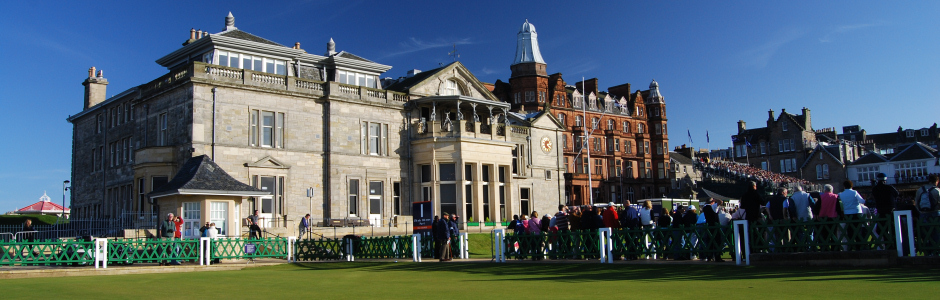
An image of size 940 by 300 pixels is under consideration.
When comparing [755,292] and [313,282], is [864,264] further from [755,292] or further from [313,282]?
[313,282]

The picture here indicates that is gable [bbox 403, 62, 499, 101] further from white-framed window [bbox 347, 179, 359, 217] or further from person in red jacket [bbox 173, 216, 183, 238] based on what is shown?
person in red jacket [bbox 173, 216, 183, 238]

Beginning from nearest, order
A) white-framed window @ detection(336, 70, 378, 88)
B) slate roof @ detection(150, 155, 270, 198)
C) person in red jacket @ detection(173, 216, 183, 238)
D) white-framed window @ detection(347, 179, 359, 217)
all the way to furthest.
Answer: person in red jacket @ detection(173, 216, 183, 238), slate roof @ detection(150, 155, 270, 198), white-framed window @ detection(347, 179, 359, 217), white-framed window @ detection(336, 70, 378, 88)

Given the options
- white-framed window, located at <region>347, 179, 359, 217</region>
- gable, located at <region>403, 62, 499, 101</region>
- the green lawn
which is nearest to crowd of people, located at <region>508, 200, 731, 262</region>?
the green lawn

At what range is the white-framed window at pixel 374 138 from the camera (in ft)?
131

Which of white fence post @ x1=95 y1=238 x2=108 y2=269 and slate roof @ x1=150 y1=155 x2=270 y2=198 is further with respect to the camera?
slate roof @ x1=150 y1=155 x2=270 y2=198

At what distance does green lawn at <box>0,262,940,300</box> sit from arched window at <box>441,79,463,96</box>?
87.7 feet

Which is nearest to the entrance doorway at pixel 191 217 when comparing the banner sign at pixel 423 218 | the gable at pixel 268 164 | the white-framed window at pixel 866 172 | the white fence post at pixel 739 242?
the banner sign at pixel 423 218

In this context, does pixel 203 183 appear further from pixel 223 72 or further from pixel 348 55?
pixel 348 55

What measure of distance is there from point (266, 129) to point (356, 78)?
23.3ft

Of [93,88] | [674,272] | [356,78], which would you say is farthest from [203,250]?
[93,88]

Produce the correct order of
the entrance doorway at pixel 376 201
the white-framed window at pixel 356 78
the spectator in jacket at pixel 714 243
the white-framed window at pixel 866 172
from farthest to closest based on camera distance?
1. the white-framed window at pixel 866 172
2. the white-framed window at pixel 356 78
3. the entrance doorway at pixel 376 201
4. the spectator in jacket at pixel 714 243

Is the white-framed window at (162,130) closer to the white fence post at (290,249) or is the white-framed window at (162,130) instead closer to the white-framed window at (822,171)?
the white fence post at (290,249)

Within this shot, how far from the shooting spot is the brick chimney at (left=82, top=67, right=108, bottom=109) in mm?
46281

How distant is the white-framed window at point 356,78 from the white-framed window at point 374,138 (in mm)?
2955
